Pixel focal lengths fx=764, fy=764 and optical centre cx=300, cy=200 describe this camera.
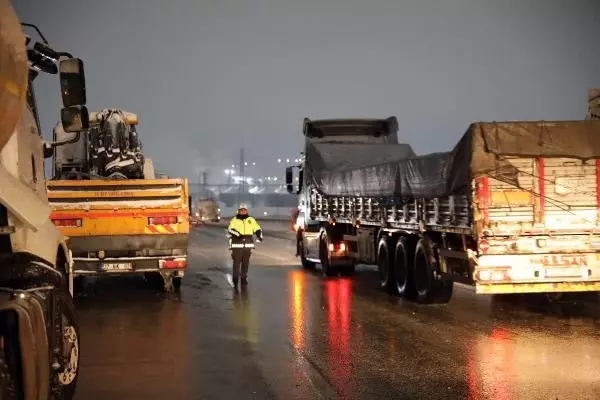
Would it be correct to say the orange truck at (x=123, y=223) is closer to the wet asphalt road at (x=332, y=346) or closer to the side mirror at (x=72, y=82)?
the wet asphalt road at (x=332, y=346)

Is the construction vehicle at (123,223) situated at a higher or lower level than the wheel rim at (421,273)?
higher

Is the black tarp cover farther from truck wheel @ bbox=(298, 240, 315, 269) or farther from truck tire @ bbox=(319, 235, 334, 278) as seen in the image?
truck wheel @ bbox=(298, 240, 315, 269)

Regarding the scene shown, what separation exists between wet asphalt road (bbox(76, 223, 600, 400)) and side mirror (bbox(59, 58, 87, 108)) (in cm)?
256

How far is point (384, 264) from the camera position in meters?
14.5

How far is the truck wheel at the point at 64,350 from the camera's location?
212 inches

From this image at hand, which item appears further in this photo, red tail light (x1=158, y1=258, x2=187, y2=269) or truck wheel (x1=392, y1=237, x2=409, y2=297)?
red tail light (x1=158, y1=258, x2=187, y2=269)

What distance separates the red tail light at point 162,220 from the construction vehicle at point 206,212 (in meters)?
51.9

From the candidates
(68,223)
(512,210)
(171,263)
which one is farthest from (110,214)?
(512,210)

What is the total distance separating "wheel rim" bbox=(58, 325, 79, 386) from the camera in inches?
224

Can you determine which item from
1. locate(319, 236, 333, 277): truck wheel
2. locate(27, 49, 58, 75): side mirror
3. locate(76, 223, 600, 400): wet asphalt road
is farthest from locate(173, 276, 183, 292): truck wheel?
locate(27, 49, 58, 75): side mirror

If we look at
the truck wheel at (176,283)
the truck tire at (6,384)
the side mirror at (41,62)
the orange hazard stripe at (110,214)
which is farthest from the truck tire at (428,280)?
the truck tire at (6,384)

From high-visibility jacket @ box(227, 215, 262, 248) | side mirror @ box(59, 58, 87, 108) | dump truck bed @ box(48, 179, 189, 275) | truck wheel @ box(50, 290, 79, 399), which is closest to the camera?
truck wheel @ box(50, 290, 79, 399)

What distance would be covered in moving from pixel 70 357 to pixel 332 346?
369 cm

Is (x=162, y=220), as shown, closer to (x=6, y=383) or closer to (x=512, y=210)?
(x=512, y=210)
